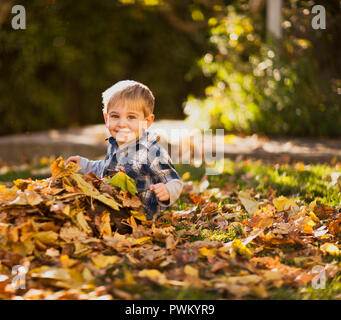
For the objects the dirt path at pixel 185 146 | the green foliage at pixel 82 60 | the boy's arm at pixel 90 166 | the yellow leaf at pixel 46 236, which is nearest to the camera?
the yellow leaf at pixel 46 236

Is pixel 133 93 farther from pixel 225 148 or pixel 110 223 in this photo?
pixel 225 148

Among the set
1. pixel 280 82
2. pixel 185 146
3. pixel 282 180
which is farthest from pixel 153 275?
pixel 280 82

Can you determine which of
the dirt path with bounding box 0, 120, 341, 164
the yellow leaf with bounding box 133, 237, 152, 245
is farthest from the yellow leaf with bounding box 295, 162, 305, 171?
the yellow leaf with bounding box 133, 237, 152, 245

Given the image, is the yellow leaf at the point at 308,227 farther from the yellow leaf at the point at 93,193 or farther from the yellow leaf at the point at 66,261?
the yellow leaf at the point at 66,261

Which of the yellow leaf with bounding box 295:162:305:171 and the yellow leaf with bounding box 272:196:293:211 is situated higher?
the yellow leaf with bounding box 295:162:305:171

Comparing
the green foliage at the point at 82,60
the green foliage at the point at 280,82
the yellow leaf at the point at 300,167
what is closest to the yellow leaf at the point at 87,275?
the yellow leaf at the point at 300,167

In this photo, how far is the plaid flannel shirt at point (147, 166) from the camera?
9.64ft

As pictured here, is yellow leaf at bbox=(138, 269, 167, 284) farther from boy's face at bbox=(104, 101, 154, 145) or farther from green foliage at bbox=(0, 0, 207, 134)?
green foliage at bbox=(0, 0, 207, 134)

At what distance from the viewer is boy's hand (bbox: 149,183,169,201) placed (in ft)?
9.14

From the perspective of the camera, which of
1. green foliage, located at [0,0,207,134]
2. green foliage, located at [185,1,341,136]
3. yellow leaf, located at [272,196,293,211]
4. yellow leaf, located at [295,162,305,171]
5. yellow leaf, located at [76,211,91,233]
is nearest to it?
yellow leaf, located at [76,211,91,233]

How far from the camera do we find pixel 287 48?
20.5 ft

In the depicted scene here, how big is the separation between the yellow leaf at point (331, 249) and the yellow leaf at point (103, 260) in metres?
1.04

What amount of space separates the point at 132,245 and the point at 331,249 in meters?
1.00

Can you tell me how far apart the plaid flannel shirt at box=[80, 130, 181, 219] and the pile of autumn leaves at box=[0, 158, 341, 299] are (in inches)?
5.4
